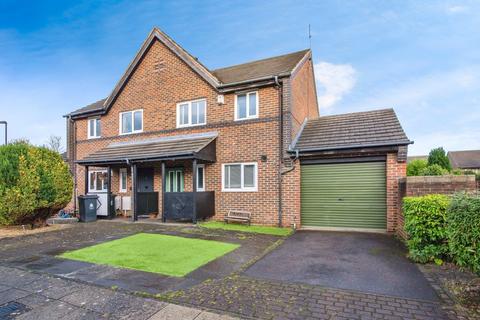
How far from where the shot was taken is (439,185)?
284 inches

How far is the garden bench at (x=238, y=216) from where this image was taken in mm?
11047

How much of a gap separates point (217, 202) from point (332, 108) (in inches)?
664

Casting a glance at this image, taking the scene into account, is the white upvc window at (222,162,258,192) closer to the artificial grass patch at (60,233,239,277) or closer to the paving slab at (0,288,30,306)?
the artificial grass patch at (60,233,239,277)

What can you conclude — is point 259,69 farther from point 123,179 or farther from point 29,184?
point 29,184

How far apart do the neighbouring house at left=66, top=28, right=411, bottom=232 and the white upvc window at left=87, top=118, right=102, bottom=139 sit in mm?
511

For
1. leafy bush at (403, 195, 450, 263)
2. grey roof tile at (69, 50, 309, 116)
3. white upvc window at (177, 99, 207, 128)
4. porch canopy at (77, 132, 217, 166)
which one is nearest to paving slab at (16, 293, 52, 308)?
porch canopy at (77, 132, 217, 166)

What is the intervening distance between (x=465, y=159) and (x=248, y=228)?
204 feet

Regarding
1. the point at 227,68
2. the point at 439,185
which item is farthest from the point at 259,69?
the point at 439,185

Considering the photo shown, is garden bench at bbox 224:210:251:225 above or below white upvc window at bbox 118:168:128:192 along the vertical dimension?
below

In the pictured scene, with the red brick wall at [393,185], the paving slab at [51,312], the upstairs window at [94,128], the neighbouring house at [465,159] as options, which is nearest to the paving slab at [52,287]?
the paving slab at [51,312]

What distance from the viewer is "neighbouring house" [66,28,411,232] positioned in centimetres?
1001

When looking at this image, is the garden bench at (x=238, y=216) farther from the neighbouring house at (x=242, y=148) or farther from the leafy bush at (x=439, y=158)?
the leafy bush at (x=439, y=158)

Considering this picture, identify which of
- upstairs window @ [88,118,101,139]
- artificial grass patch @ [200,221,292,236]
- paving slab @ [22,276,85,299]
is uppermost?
upstairs window @ [88,118,101,139]

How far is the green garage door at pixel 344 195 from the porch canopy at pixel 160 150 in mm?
4231
